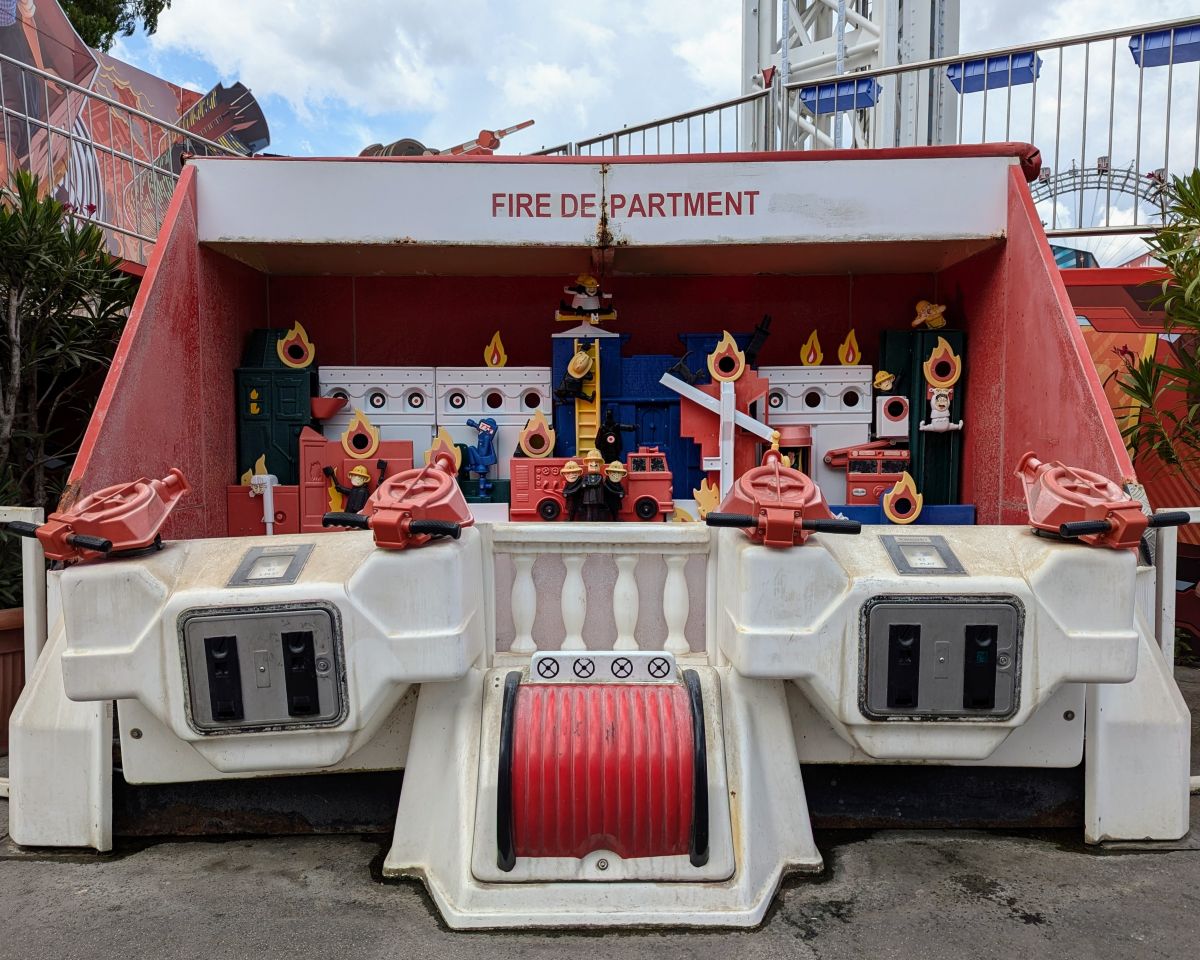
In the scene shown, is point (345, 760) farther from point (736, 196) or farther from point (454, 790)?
point (736, 196)

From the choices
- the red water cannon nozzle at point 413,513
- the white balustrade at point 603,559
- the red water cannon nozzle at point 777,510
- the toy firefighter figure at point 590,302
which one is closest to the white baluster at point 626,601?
the white balustrade at point 603,559

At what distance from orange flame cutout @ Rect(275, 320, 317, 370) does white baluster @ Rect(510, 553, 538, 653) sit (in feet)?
9.03

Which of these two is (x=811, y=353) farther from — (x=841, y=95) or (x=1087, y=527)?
(x=1087, y=527)

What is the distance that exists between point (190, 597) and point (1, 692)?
2.03m

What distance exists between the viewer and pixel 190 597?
7.84 ft

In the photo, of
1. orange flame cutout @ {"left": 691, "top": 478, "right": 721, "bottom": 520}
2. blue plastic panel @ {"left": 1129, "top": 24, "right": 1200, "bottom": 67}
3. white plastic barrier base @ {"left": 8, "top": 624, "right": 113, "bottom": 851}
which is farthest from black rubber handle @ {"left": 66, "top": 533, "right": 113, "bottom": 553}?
blue plastic panel @ {"left": 1129, "top": 24, "right": 1200, "bottom": 67}

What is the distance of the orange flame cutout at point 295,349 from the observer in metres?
5.09

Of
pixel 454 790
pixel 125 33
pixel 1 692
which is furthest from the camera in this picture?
pixel 125 33

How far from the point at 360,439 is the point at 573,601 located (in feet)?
8.22

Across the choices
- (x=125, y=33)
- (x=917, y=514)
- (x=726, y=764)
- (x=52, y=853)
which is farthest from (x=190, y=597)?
(x=125, y=33)

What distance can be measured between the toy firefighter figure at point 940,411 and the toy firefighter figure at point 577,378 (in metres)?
1.99

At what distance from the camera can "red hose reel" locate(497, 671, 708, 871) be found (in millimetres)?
2414

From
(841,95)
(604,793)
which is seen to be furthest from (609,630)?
(841,95)

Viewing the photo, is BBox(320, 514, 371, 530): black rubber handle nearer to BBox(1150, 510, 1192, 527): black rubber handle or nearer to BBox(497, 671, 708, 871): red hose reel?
BBox(497, 671, 708, 871): red hose reel
